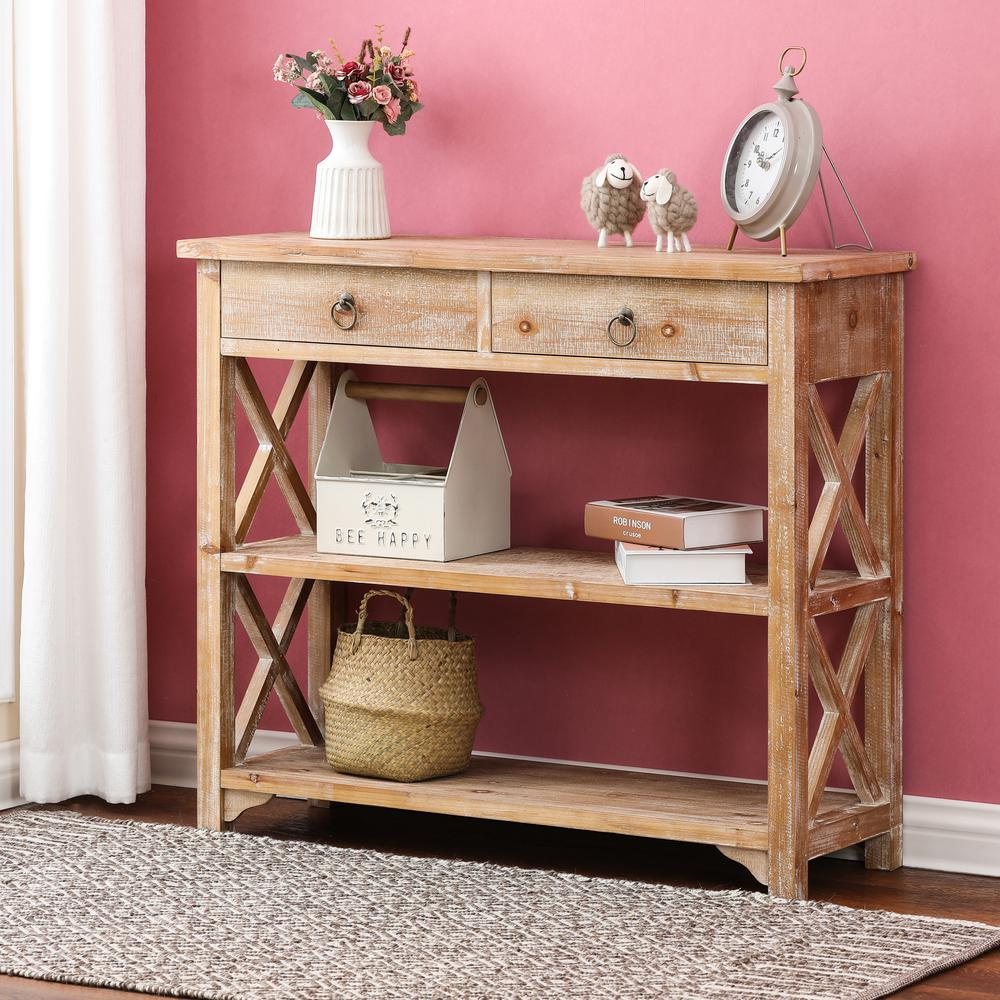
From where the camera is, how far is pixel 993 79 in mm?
2639

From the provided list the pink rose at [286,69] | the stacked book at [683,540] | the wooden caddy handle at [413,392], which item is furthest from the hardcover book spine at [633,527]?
the pink rose at [286,69]

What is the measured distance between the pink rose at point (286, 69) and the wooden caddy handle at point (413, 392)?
509mm

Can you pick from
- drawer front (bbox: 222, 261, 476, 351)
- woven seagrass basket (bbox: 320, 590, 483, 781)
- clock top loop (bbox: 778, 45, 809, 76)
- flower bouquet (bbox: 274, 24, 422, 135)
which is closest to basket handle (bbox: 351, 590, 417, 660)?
woven seagrass basket (bbox: 320, 590, 483, 781)

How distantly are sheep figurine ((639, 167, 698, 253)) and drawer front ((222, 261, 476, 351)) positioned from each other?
292 millimetres

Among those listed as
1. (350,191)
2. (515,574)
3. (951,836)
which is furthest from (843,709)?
(350,191)

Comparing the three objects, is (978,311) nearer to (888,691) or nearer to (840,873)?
(888,691)

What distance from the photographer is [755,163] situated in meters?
2.63

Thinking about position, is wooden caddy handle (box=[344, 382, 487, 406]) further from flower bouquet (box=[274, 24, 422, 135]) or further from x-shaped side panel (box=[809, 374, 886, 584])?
x-shaped side panel (box=[809, 374, 886, 584])

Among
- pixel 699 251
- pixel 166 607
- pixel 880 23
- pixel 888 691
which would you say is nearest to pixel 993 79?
pixel 880 23

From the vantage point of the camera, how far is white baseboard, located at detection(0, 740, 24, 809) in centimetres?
A: 310

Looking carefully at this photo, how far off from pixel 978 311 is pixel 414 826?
1255 millimetres

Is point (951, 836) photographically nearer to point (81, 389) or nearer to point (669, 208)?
point (669, 208)

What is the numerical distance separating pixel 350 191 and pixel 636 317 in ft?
1.92

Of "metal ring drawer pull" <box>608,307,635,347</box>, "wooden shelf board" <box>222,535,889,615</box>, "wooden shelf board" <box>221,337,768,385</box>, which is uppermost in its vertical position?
"metal ring drawer pull" <box>608,307,635,347</box>
